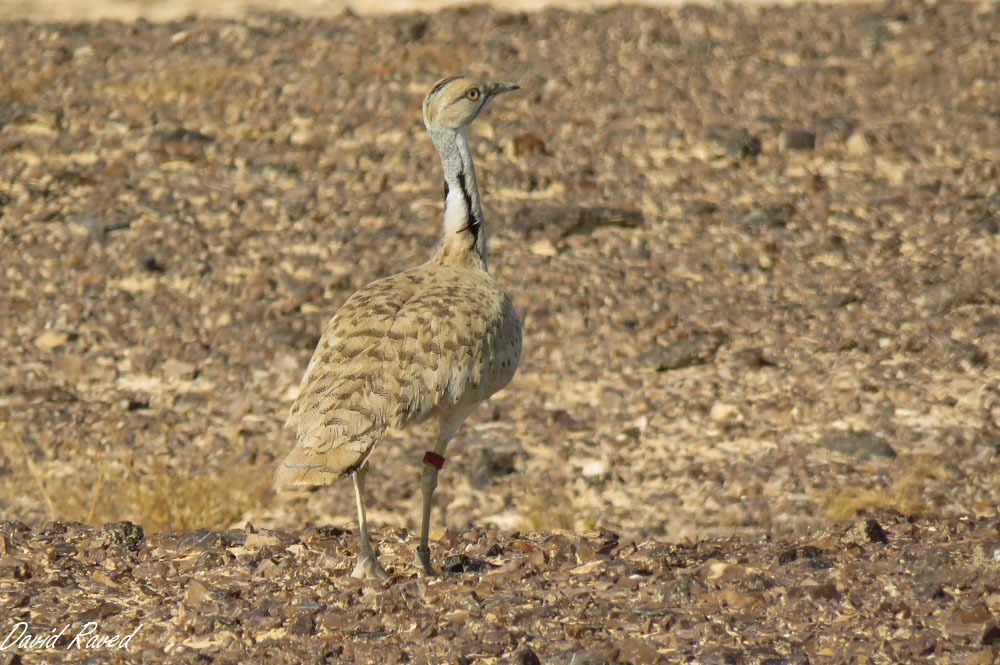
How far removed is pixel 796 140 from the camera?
40.0ft

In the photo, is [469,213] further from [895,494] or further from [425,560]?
[895,494]

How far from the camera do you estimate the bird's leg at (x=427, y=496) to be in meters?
6.01

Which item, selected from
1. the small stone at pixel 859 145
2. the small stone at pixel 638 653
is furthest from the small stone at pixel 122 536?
the small stone at pixel 859 145

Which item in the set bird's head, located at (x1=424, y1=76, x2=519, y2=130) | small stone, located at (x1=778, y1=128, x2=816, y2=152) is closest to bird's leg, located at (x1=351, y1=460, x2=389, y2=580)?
bird's head, located at (x1=424, y1=76, x2=519, y2=130)

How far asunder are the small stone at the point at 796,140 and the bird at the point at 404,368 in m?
6.24

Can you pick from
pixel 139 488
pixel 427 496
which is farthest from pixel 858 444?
pixel 139 488

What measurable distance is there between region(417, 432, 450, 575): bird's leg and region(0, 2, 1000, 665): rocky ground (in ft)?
0.40

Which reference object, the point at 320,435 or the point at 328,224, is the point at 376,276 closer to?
the point at 328,224

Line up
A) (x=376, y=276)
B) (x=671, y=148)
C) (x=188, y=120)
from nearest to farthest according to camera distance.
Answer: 1. (x=376, y=276)
2. (x=671, y=148)
3. (x=188, y=120)

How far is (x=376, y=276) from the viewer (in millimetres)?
10297

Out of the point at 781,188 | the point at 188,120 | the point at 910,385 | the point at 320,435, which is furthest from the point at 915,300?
the point at 188,120

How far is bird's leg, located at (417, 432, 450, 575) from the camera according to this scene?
601cm

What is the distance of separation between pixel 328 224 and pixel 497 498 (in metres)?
4.49

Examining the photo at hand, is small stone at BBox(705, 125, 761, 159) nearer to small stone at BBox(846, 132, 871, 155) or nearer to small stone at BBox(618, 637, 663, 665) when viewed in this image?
small stone at BBox(846, 132, 871, 155)
